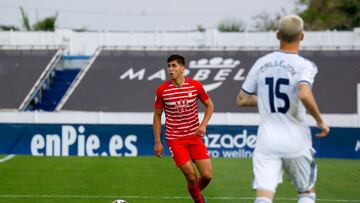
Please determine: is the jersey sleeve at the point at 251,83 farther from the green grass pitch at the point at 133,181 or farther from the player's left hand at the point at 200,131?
the green grass pitch at the point at 133,181

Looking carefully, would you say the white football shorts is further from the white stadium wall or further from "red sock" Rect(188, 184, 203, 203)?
the white stadium wall

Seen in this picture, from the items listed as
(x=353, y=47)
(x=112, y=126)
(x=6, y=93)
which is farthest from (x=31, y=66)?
(x=112, y=126)

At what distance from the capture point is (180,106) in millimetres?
12109

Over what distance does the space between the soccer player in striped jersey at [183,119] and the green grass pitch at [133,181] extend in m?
1.93

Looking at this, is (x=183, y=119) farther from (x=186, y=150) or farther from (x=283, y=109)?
(x=283, y=109)

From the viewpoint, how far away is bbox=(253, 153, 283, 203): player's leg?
7941 millimetres

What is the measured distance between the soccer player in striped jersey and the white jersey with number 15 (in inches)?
156

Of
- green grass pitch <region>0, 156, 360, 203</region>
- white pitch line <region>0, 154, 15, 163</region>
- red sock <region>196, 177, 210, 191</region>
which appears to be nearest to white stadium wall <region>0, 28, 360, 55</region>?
white pitch line <region>0, 154, 15, 163</region>

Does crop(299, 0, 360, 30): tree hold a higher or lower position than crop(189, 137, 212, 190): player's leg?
higher

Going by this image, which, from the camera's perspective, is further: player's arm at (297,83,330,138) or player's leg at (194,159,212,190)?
player's leg at (194,159,212,190)

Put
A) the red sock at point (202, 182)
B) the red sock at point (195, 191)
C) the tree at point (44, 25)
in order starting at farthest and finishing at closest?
the tree at point (44, 25) < the red sock at point (202, 182) < the red sock at point (195, 191)

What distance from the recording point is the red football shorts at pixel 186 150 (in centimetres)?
1221

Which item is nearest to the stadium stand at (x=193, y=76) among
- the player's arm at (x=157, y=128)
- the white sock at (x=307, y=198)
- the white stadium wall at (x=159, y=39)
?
the white stadium wall at (x=159, y=39)

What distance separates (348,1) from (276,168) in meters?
62.9
